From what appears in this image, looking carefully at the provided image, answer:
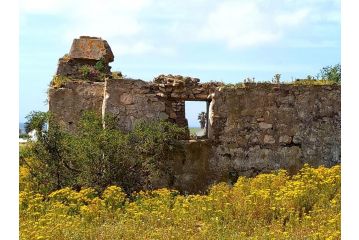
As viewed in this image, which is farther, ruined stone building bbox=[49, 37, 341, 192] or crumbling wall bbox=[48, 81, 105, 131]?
crumbling wall bbox=[48, 81, 105, 131]

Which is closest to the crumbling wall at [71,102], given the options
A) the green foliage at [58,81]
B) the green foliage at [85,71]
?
the green foliage at [58,81]

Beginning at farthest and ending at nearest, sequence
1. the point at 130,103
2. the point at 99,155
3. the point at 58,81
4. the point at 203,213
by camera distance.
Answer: the point at 58,81 → the point at 130,103 → the point at 99,155 → the point at 203,213

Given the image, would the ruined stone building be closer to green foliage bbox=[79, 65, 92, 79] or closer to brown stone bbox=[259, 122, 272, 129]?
brown stone bbox=[259, 122, 272, 129]

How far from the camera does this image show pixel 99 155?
9.30 m

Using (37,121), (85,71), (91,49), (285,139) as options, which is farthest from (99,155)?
(91,49)

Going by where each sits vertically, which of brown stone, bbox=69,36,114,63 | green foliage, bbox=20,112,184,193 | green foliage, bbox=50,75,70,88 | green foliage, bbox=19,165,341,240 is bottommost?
green foliage, bbox=19,165,341,240

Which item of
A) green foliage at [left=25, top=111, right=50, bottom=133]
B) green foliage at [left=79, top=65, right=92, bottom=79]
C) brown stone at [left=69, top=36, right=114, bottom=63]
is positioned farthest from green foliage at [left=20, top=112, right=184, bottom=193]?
brown stone at [left=69, top=36, right=114, bottom=63]

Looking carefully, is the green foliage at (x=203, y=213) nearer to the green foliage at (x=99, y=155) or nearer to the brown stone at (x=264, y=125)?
the green foliage at (x=99, y=155)

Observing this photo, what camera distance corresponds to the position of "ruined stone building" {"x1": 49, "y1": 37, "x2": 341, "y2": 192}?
10.2 m

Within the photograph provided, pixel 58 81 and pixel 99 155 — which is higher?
pixel 58 81

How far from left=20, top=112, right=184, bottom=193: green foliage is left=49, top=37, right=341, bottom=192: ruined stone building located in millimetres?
366

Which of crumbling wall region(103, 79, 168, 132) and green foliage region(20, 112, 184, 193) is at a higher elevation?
crumbling wall region(103, 79, 168, 132)

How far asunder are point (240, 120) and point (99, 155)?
2.71m

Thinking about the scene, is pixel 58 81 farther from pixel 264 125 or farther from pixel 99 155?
pixel 264 125
